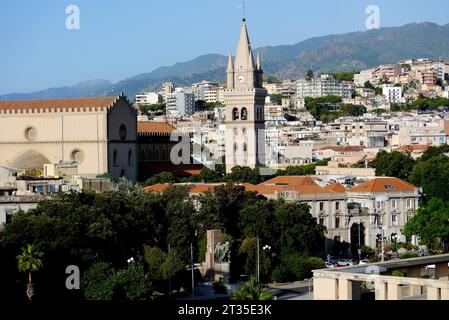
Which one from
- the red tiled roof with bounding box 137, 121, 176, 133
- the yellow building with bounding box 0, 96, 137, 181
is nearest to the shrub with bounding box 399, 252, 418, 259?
the yellow building with bounding box 0, 96, 137, 181

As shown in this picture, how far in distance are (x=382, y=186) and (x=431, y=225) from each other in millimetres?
6256

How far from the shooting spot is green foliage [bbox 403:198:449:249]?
189 feet

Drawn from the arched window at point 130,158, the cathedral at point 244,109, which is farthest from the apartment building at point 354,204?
the cathedral at point 244,109

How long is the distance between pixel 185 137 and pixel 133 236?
163 ft

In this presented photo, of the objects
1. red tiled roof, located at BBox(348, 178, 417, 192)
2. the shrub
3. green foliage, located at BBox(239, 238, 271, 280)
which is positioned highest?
red tiled roof, located at BBox(348, 178, 417, 192)

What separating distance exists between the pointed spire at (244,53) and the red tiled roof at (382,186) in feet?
108

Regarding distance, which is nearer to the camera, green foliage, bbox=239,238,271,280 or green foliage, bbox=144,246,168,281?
green foliage, bbox=144,246,168,281

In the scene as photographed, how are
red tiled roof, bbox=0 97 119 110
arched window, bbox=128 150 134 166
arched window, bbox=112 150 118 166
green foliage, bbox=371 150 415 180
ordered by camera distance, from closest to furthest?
red tiled roof, bbox=0 97 119 110
arched window, bbox=112 150 118 166
arched window, bbox=128 150 134 166
green foliage, bbox=371 150 415 180

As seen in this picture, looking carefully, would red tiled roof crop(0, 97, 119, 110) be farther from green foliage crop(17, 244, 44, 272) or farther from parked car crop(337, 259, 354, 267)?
green foliage crop(17, 244, 44, 272)

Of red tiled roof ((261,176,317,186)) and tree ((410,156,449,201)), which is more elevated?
red tiled roof ((261,176,317,186))

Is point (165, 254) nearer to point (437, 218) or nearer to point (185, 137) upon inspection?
point (437, 218)

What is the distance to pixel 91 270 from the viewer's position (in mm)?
40438

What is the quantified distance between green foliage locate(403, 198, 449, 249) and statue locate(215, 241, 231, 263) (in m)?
13.1
